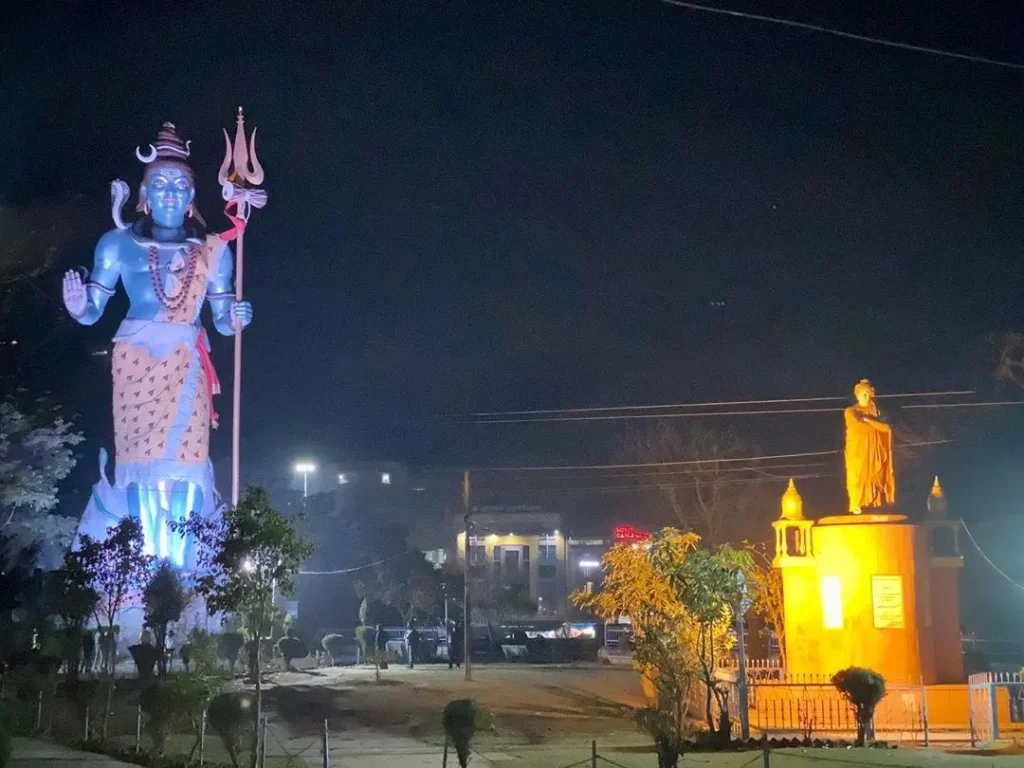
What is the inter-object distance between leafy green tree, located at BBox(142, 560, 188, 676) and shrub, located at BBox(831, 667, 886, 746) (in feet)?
59.8

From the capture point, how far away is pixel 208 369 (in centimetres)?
4184

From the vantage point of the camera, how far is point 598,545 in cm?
6994

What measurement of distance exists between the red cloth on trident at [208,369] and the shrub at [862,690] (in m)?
29.3

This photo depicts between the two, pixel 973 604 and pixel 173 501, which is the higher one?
pixel 173 501

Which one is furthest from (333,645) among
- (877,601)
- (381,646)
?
(877,601)

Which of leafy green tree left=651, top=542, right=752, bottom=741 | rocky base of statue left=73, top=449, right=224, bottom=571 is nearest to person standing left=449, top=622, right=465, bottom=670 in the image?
rocky base of statue left=73, top=449, right=224, bottom=571

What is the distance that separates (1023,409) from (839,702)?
20.1 m

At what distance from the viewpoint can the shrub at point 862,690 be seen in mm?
17734

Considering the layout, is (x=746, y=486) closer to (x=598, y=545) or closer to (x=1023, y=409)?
(x=1023, y=409)

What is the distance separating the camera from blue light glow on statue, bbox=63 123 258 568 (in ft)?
129

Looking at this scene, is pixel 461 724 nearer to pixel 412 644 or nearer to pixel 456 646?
pixel 412 644

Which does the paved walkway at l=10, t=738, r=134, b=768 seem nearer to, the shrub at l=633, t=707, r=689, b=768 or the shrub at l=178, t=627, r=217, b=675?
the shrub at l=633, t=707, r=689, b=768

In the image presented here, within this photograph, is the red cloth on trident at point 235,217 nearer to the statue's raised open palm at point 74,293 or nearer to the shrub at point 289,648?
the statue's raised open palm at point 74,293

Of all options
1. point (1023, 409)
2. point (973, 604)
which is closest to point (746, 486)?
point (973, 604)
